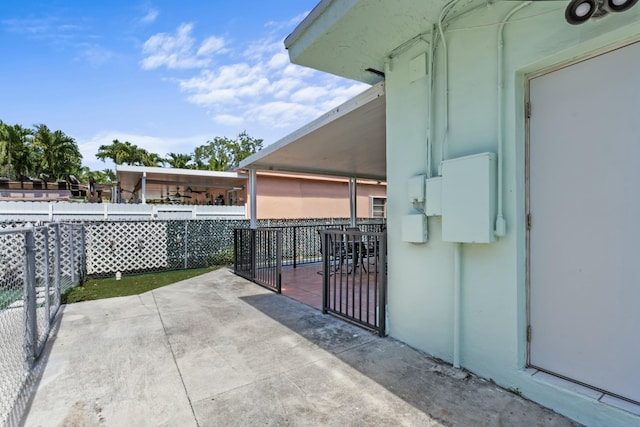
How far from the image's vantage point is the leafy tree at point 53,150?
24.0 metres

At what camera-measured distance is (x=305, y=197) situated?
12039mm

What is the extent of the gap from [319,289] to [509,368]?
3.51 m

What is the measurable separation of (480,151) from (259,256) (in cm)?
472

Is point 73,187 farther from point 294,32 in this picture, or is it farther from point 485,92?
point 485,92

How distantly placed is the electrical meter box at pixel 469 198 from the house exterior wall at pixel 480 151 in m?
0.12

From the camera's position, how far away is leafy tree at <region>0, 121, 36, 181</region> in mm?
21922

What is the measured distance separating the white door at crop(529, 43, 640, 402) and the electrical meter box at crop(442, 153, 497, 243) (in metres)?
0.28

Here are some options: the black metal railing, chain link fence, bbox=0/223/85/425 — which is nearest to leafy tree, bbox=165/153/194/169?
the black metal railing

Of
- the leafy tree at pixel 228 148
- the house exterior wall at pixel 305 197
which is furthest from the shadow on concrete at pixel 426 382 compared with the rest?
the leafy tree at pixel 228 148

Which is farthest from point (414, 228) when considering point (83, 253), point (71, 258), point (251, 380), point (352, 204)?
point (83, 253)

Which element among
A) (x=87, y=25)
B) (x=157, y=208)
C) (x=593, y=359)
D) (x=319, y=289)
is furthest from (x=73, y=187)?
(x=593, y=359)

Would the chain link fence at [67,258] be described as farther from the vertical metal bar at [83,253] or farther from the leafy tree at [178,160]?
the leafy tree at [178,160]

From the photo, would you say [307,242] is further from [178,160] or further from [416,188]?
[178,160]

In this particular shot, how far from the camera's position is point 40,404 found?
211 centimetres
